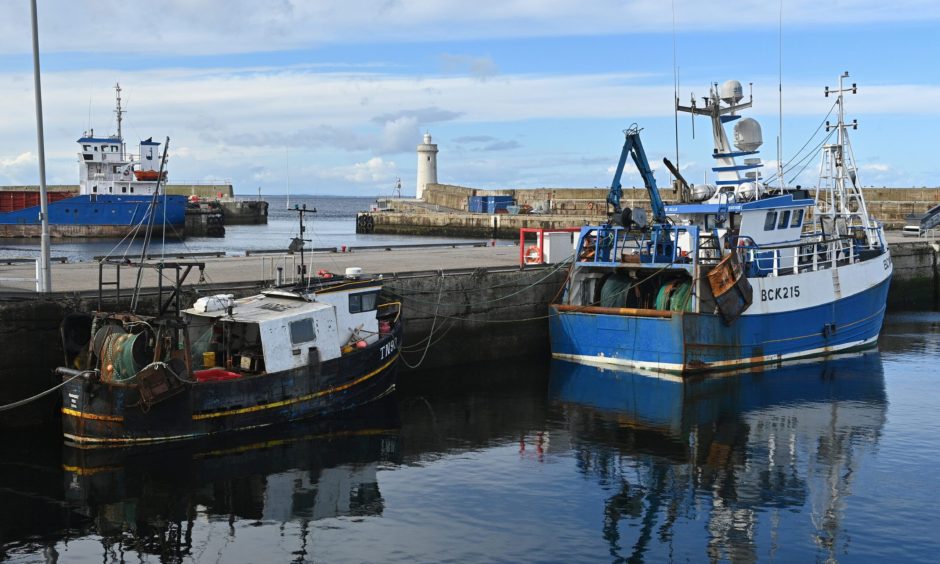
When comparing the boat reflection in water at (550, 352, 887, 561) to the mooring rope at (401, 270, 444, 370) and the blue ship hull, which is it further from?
the blue ship hull

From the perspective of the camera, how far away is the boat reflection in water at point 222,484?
13461 mm

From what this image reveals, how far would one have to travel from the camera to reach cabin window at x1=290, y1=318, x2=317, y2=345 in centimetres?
1850

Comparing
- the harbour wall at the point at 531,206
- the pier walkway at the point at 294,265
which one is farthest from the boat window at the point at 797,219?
the harbour wall at the point at 531,206

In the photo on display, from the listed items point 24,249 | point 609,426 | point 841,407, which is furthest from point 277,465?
point 24,249

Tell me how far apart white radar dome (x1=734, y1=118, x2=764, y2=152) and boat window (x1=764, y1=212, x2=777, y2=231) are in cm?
225

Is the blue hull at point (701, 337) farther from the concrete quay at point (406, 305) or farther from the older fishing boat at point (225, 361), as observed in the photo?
the older fishing boat at point (225, 361)

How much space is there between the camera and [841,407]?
21.2 meters

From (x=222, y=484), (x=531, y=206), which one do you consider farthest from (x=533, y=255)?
(x=531, y=206)

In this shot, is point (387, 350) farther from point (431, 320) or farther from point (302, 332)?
point (431, 320)

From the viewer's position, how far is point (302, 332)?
1866 cm

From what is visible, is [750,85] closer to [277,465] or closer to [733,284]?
[733,284]

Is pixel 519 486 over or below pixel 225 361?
below

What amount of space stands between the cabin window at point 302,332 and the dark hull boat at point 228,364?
0.08 feet

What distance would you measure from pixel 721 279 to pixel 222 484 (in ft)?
45.5
